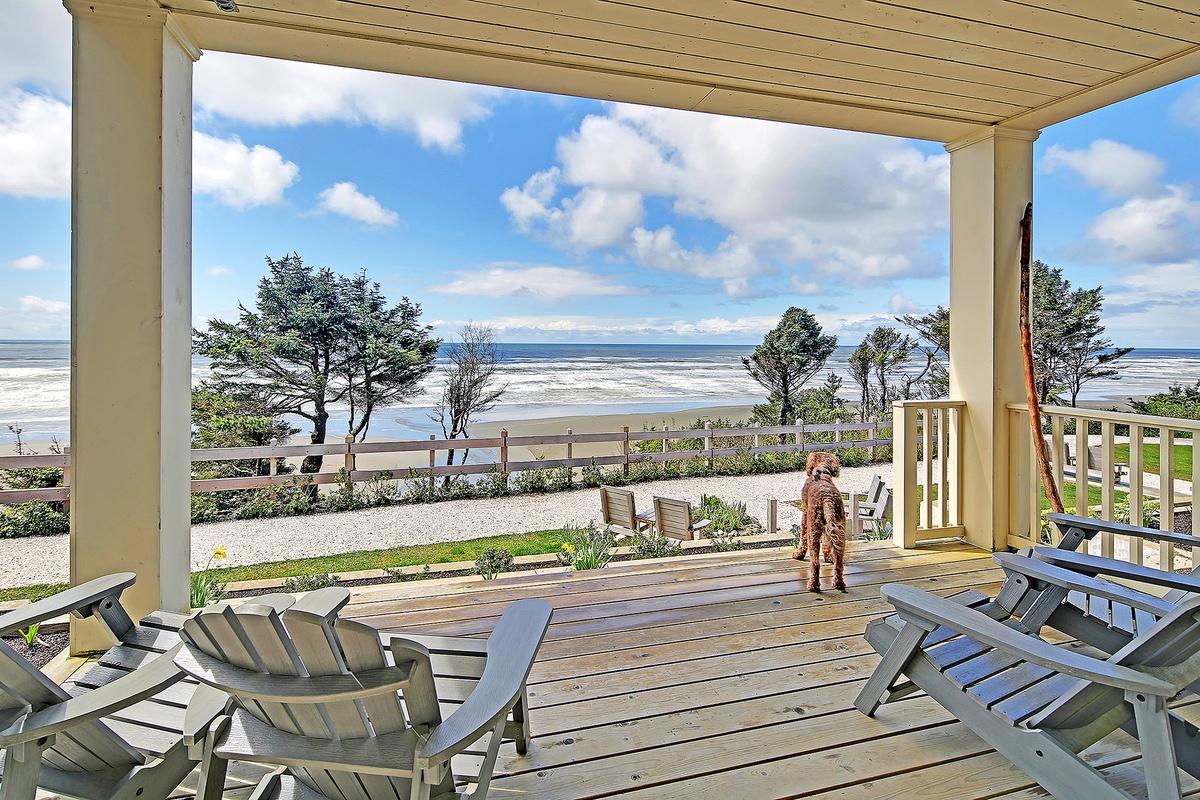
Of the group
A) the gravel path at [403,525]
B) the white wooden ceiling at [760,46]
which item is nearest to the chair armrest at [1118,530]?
the white wooden ceiling at [760,46]

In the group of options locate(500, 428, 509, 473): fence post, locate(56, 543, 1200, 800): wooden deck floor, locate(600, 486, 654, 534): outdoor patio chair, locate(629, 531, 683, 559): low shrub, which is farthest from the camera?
locate(500, 428, 509, 473): fence post

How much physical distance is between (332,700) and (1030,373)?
3.53 metres

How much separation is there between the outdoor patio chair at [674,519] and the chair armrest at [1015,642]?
3.67 metres

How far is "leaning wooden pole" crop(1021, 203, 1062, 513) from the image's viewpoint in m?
3.01

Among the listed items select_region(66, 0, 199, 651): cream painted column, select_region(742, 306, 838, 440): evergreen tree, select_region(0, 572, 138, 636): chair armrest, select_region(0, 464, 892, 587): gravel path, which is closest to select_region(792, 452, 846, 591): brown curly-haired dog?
select_region(0, 572, 138, 636): chair armrest

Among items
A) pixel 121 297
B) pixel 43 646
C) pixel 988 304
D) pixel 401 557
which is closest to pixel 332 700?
pixel 121 297

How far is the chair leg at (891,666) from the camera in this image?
1.55 meters

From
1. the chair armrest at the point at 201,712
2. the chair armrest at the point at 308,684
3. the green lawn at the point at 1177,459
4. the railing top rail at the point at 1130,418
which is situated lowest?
the green lawn at the point at 1177,459

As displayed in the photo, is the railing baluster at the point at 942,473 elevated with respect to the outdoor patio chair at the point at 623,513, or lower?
elevated

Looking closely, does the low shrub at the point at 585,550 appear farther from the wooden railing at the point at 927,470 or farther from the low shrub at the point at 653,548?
the wooden railing at the point at 927,470

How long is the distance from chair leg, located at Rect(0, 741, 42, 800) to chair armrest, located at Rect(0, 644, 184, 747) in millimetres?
43

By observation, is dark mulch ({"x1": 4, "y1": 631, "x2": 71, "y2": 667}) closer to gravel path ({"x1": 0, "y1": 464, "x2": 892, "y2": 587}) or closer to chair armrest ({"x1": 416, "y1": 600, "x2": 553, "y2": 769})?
chair armrest ({"x1": 416, "y1": 600, "x2": 553, "y2": 769})

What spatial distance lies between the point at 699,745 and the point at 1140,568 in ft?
4.61

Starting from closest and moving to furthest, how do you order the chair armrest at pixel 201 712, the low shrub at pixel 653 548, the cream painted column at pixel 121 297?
the chair armrest at pixel 201 712
the cream painted column at pixel 121 297
the low shrub at pixel 653 548
